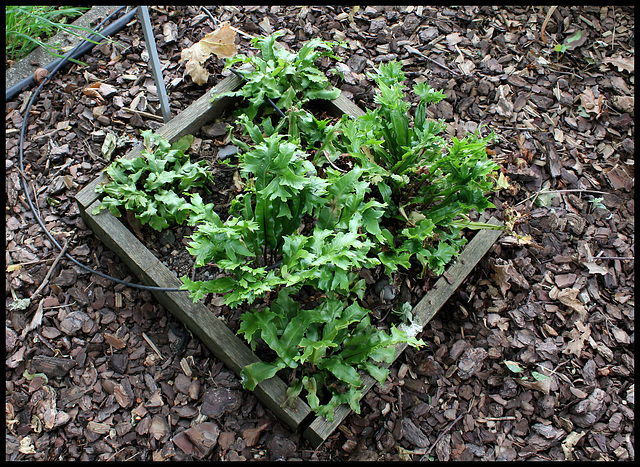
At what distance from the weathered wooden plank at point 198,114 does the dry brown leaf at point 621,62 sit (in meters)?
2.49

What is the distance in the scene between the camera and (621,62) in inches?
134

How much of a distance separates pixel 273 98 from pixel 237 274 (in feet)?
3.68

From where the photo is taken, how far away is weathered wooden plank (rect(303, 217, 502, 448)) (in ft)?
7.00

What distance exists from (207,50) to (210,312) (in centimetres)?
161

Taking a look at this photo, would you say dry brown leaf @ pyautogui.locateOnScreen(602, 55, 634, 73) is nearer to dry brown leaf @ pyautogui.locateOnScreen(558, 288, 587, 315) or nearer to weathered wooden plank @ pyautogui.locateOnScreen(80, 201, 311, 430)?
dry brown leaf @ pyautogui.locateOnScreen(558, 288, 587, 315)

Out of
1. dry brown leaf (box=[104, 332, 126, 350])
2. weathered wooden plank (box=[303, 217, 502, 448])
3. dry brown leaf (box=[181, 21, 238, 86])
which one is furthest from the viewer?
dry brown leaf (box=[181, 21, 238, 86])

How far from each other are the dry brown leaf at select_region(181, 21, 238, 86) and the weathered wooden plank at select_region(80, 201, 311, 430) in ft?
3.32

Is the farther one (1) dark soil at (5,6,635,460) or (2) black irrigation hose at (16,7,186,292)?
(2) black irrigation hose at (16,7,186,292)

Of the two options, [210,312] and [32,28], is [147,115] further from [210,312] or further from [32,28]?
[210,312]

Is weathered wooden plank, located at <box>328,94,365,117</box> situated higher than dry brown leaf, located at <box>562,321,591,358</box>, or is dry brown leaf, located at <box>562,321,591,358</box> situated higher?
weathered wooden plank, located at <box>328,94,365,117</box>

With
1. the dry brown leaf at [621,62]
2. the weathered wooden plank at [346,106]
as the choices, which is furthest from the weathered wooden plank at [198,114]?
the dry brown leaf at [621,62]

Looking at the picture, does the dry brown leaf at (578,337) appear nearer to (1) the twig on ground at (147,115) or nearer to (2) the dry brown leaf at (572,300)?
(2) the dry brown leaf at (572,300)

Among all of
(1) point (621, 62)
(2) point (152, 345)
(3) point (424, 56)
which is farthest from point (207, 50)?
(1) point (621, 62)

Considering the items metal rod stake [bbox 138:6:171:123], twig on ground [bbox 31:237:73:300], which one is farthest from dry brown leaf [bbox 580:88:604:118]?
twig on ground [bbox 31:237:73:300]
